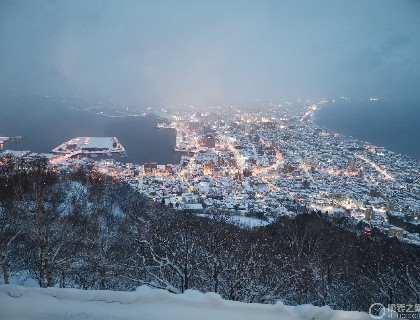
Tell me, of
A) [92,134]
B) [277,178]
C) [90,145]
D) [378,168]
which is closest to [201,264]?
[277,178]

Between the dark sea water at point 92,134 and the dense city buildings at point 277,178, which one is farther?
the dark sea water at point 92,134

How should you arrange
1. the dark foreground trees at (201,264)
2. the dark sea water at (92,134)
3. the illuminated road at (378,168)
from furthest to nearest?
the dark sea water at (92,134) < the illuminated road at (378,168) < the dark foreground trees at (201,264)

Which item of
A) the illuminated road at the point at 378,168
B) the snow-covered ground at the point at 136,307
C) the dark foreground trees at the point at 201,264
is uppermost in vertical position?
the illuminated road at the point at 378,168

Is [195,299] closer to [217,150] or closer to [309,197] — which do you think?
[309,197]

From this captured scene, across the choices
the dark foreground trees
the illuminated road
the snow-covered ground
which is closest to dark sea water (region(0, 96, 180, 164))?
the illuminated road

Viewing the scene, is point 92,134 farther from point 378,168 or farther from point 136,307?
point 136,307

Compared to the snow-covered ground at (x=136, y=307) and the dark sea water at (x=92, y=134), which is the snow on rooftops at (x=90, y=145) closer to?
the dark sea water at (x=92, y=134)

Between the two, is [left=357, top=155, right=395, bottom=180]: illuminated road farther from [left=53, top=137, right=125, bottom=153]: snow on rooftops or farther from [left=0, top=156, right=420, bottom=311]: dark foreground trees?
[left=53, top=137, right=125, bottom=153]: snow on rooftops

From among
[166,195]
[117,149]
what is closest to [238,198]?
[166,195]

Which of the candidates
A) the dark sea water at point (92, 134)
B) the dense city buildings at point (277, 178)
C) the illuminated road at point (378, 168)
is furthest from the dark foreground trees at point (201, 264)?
the dark sea water at point (92, 134)
